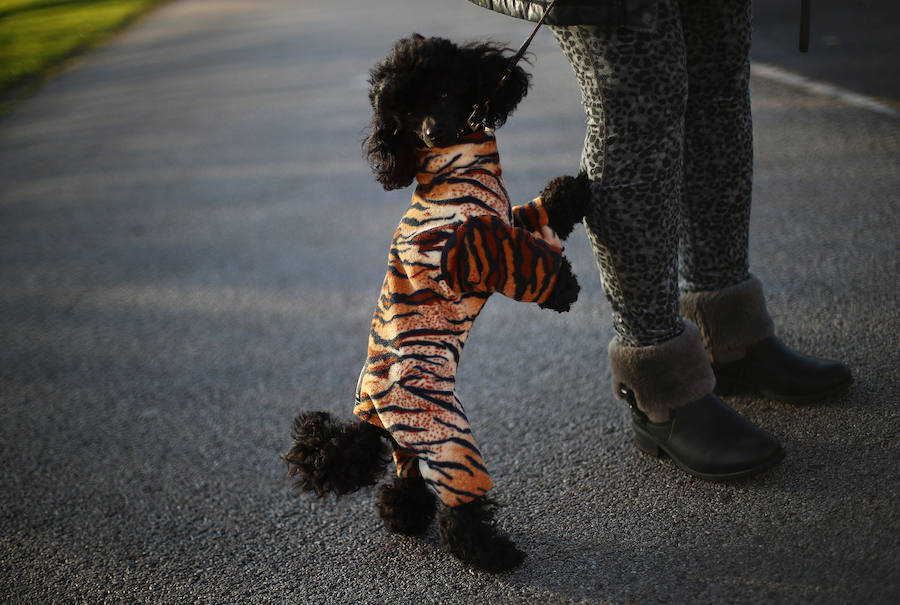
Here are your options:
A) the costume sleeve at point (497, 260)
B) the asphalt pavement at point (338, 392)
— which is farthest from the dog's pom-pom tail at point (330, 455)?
the costume sleeve at point (497, 260)

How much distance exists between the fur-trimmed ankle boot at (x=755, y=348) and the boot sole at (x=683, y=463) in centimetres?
29

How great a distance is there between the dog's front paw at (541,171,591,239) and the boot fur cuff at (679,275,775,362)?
542 millimetres

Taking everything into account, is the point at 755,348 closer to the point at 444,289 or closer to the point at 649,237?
the point at 649,237

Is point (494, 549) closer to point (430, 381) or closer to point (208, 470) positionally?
point (430, 381)

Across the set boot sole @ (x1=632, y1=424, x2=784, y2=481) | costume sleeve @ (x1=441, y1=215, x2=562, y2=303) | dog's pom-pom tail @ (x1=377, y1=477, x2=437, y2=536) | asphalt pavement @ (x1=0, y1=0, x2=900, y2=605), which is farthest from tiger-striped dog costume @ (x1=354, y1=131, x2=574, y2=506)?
boot sole @ (x1=632, y1=424, x2=784, y2=481)

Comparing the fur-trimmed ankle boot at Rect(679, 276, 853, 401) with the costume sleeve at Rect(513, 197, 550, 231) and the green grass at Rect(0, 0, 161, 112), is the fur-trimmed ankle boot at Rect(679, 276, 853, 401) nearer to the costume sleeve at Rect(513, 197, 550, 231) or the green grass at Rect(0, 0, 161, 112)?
the costume sleeve at Rect(513, 197, 550, 231)

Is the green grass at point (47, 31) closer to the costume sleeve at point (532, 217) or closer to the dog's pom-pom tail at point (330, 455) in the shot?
the dog's pom-pom tail at point (330, 455)

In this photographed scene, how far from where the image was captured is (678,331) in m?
1.92

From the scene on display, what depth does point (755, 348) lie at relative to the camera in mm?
2158

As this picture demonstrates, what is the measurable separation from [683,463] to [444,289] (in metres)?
0.78

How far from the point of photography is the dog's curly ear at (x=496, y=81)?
162cm

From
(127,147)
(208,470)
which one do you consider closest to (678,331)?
(208,470)

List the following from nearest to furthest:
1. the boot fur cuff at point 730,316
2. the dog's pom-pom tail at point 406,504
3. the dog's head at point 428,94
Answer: the dog's head at point 428,94 < the dog's pom-pom tail at point 406,504 < the boot fur cuff at point 730,316

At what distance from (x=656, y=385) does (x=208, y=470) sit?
127cm
